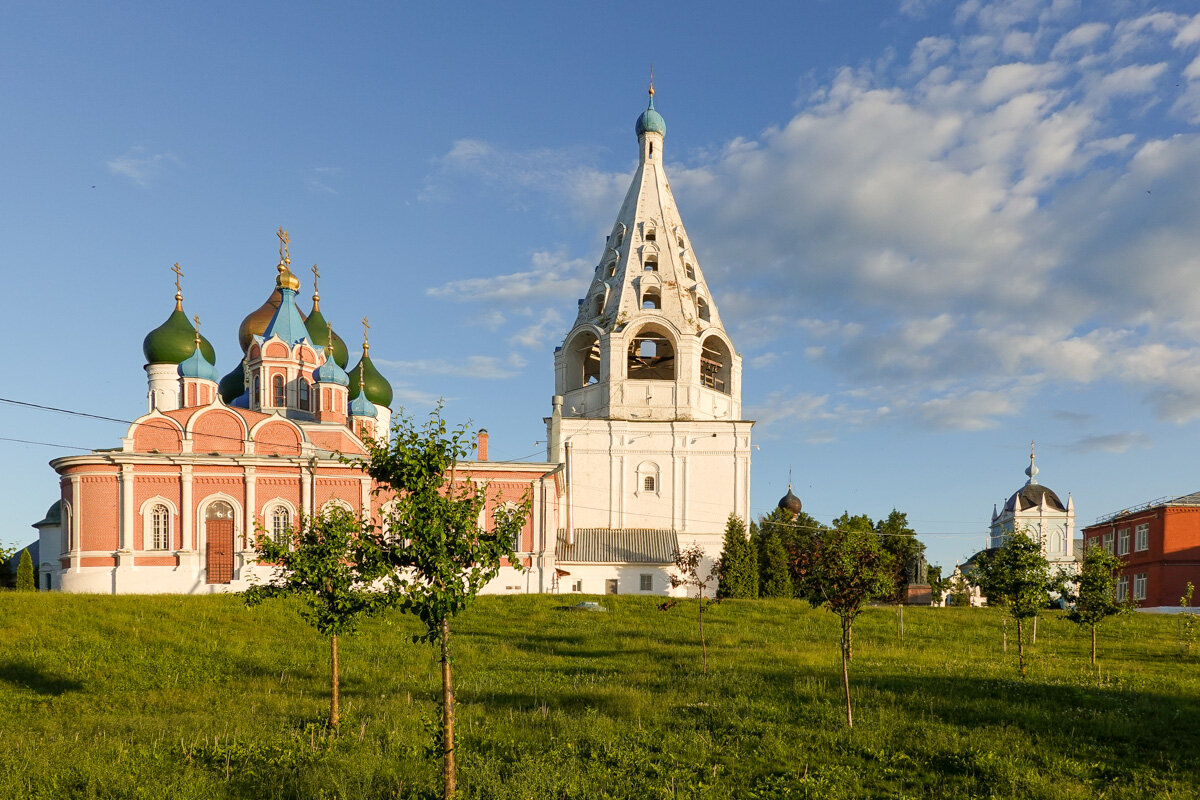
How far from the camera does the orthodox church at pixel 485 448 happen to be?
3616cm

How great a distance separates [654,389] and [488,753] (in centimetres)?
3318

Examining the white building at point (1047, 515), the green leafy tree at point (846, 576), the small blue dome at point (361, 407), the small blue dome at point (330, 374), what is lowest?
the white building at point (1047, 515)

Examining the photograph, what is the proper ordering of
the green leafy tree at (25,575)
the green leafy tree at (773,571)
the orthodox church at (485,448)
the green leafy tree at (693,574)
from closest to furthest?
the green leafy tree at (693,574)
the orthodox church at (485,448)
the green leafy tree at (25,575)
the green leafy tree at (773,571)

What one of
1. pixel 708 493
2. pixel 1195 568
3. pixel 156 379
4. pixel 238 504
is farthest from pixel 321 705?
pixel 1195 568

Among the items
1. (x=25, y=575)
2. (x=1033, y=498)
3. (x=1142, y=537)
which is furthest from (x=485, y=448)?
(x=1033, y=498)

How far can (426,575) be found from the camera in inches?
420

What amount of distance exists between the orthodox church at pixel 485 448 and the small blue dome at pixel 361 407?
0.29 feet

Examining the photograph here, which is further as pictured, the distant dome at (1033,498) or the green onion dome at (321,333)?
the distant dome at (1033,498)

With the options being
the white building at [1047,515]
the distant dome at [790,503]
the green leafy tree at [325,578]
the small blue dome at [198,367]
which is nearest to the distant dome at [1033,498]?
the white building at [1047,515]

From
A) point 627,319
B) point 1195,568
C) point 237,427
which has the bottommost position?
point 1195,568

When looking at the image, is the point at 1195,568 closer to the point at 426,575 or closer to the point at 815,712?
the point at 815,712

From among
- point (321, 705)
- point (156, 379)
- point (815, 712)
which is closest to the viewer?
point (815, 712)

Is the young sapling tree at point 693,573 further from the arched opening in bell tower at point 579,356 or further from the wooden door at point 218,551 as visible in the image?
the wooden door at point 218,551

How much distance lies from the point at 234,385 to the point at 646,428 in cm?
2113
